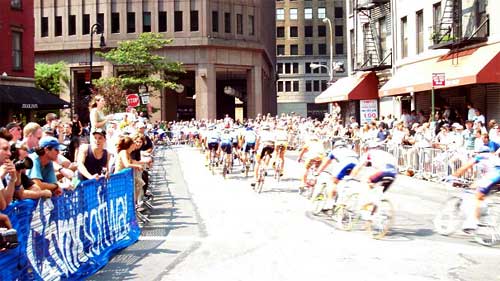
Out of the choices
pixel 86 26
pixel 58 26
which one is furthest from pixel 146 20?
pixel 58 26

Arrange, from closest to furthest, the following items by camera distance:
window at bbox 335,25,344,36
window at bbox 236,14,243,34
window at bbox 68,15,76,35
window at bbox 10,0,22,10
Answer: window at bbox 10,0,22,10, window at bbox 68,15,76,35, window at bbox 236,14,243,34, window at bbox 335,25,344,36

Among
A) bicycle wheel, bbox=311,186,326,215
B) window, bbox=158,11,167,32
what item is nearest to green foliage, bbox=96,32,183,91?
window, bbox=158,11,167,32

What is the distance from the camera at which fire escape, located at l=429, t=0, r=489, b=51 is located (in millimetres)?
27438

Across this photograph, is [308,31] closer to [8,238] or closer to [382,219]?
[382,219]

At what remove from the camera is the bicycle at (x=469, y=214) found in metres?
11.4

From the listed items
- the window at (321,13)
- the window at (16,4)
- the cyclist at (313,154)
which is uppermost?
the window at (321,13)

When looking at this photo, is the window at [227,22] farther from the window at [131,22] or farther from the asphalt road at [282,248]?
the asphalt road at [282,248]

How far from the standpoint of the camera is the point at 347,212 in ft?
42.0

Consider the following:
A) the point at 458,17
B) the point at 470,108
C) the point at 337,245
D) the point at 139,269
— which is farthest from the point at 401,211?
the point at 458,17

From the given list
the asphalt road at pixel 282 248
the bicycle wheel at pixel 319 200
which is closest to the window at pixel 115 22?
the asphalt road at pixel 282 248

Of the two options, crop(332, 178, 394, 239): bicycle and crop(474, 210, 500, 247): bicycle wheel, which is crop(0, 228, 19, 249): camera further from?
crop(474, 210, 500, 247): bicycle wheel

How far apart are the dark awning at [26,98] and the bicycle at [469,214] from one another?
28061 mm

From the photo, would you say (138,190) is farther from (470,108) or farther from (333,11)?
(333,11)

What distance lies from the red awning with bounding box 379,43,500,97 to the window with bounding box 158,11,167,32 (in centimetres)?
3569
